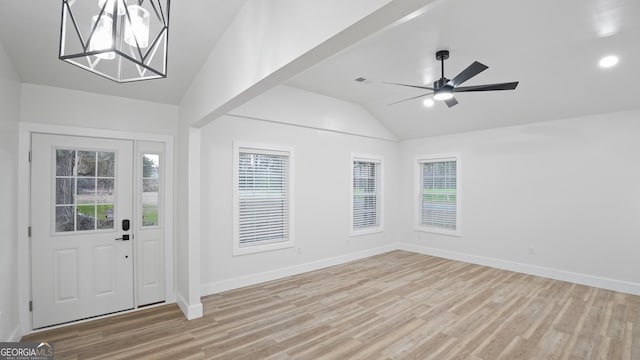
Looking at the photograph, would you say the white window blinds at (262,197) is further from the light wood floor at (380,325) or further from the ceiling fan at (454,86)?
the ceiling fan at (454,86)

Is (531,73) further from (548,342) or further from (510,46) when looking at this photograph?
(548,342)

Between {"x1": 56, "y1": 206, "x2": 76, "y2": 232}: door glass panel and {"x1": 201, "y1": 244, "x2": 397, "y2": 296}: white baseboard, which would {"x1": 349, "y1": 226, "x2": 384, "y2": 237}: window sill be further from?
{"x1": 56, "y1": 206, "x2": 76, "y2": 232}: door glass panel

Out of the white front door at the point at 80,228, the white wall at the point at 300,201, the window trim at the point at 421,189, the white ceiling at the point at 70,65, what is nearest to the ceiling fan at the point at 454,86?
the white ceiling at the point at 70,65

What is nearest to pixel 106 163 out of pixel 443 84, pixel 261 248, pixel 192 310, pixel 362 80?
pixel 192 310

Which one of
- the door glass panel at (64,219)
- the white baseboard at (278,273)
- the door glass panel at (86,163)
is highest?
the door glass panel at (86,163)

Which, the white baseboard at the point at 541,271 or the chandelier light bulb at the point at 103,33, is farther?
the white baseboard at the point at 541,271

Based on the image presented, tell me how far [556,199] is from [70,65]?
22.1ft

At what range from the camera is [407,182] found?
22.2ft

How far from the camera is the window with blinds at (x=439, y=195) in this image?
6.03 meters

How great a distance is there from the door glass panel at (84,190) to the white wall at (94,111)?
345 millimetres

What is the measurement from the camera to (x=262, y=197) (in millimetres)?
4613

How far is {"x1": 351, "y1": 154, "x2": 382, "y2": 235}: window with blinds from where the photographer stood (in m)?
5.93

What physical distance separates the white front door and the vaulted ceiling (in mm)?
734

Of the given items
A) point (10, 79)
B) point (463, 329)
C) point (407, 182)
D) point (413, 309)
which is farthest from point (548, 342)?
point (10, 79)
